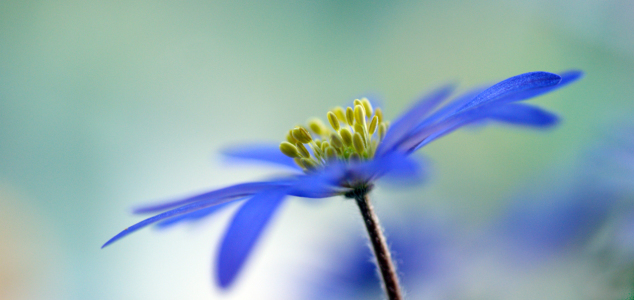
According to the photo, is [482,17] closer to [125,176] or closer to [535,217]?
[535,217]

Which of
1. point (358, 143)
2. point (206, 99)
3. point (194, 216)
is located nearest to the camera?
A: point (194, 216)

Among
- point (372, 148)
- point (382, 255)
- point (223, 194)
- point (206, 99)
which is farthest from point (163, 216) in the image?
point (206, 99)

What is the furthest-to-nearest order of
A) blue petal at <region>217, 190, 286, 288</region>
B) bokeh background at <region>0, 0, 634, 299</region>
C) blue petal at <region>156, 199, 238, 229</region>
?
bokeh background at <region>0, 0, 634, 299</region> < blue petal at <region>156, 199, 238, 229</region> < blue petal at <region>217, 190, 286, 288</region>

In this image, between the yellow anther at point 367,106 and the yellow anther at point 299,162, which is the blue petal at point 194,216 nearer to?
the yellow anther at point 299,162

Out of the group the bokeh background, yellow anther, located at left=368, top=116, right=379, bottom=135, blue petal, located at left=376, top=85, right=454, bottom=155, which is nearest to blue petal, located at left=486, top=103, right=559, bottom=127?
blue petal, located at left=376, top=85, right=454, bottom=155

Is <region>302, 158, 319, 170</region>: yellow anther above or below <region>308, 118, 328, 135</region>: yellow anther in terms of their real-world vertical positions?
below

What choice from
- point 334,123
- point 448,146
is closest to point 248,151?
point 334,123

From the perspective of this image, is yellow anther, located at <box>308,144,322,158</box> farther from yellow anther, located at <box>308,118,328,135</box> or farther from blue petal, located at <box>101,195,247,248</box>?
blue petal, located at <box>101,195,247,248</box>

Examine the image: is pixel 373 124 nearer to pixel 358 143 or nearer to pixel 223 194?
pixel 358 143
